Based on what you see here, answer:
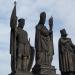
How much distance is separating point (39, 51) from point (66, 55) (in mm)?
1847

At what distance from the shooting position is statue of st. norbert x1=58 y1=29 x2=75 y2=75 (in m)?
25.1

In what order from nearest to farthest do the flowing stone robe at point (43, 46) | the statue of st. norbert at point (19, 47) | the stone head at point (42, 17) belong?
the statue of st. norbert at point (19, 47) < the flowing stone robe at point (43, 46) < the stone head at point (42, 17)

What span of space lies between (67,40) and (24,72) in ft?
12.0

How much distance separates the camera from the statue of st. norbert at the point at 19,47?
933 inches

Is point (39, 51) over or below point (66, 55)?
over

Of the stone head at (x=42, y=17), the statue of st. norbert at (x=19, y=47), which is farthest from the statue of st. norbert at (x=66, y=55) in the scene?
the statue of st. norbert at (x=19, y=47)

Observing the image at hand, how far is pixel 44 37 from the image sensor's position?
82.0 feet

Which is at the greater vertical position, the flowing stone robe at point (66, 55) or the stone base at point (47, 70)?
the flowing stone robe at point (66, 55)

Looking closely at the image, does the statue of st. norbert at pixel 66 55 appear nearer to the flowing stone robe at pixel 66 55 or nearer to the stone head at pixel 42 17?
the flowing stone robe at pixel 66 55

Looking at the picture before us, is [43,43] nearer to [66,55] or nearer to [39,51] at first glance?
[39,51]

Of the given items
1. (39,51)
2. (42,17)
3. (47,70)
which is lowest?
(47,70)

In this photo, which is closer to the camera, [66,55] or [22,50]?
[22,50]

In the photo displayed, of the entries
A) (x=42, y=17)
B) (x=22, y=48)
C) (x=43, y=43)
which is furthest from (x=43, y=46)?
(x=42, y=17)

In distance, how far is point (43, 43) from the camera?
81.4ft
